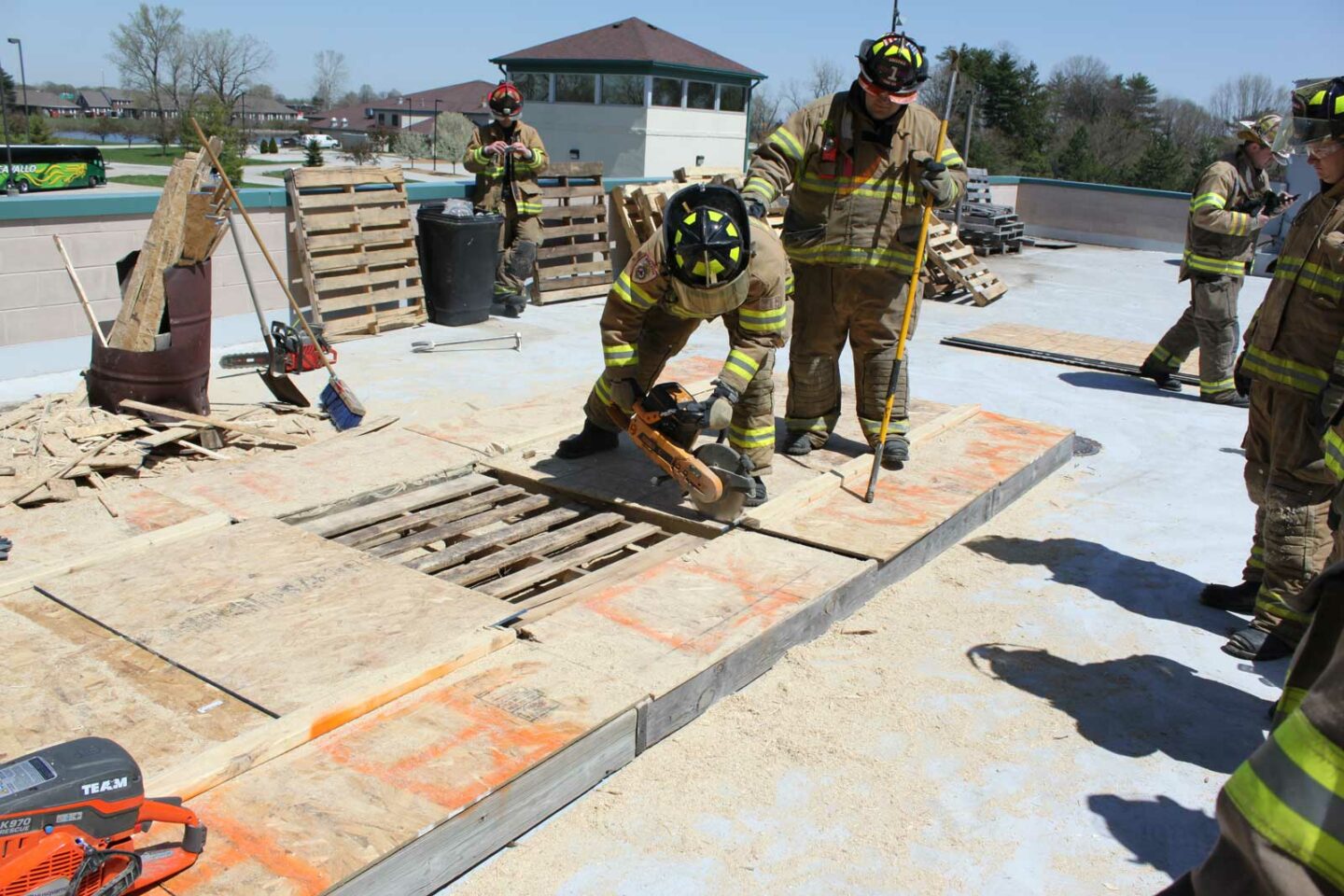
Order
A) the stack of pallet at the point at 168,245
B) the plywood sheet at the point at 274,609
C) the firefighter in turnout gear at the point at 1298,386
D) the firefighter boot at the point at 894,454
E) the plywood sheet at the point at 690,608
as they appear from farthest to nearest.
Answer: the stack of pallet at the point at 168,245
the firefighter boot at the point at 894,454
the firefighter in turnout gear at the point at 1298,386
the plywood sheet at the point at 690,608
the plywood sheet at the point at 274,609

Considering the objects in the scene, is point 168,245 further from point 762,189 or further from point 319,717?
point 319,717

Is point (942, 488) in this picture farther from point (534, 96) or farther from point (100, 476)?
point (534, 96)

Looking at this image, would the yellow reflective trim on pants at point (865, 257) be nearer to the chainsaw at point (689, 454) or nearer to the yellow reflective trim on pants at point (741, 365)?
the yellow reflective trim on pants at point (741, 365)

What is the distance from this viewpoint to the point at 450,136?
6294cm

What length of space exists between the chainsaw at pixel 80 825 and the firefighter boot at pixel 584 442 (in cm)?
335

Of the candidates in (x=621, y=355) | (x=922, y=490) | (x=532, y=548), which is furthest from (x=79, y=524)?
(x=922, y=490)

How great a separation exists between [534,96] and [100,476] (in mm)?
39111

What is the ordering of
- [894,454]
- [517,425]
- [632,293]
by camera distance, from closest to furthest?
[632,293], [894,454], [517,425]

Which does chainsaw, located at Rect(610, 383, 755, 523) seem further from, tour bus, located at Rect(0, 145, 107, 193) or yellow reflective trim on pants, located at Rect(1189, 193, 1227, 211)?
tour bus, located at Rect(0, 145, 107, 193)

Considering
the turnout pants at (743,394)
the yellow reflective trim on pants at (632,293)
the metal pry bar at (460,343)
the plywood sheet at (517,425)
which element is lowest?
the plywood sheet at (517,425)

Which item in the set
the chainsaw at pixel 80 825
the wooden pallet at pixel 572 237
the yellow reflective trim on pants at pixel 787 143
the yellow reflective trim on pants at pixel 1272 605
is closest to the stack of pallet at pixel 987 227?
the wooden pallet at pixel 572 237

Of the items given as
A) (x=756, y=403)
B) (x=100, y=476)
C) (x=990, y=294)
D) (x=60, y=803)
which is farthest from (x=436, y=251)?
(x=60, y=803)

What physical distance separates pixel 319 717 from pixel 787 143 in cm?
372

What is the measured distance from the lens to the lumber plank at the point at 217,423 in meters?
6.11
